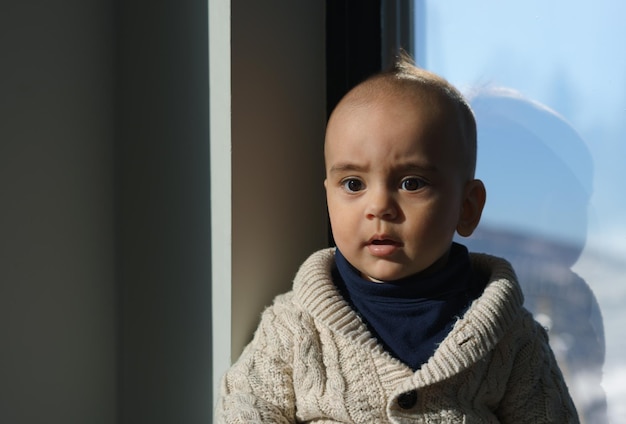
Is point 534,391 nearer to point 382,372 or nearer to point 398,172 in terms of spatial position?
point 382,372

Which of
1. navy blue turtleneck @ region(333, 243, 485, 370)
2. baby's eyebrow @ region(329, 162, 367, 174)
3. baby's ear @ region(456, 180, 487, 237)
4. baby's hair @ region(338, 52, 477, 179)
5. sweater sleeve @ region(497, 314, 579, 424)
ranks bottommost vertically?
sweater sleeve @ region(497, 314, 579, 424)

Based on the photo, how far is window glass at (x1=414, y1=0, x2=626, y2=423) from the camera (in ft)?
4.38

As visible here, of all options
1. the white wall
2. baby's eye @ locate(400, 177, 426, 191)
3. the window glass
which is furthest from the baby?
the white wall

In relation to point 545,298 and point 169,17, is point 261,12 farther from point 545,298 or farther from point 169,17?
point 545,298

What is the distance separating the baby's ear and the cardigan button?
268 mm

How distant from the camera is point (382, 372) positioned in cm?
122

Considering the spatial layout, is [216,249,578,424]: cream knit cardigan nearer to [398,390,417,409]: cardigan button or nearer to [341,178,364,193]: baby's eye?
[398,390,417,409]: cardigan button

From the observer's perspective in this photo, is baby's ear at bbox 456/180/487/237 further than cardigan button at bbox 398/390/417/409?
Yes

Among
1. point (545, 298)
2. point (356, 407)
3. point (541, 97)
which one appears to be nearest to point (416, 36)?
point (541, 97)

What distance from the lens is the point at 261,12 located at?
1.39 m

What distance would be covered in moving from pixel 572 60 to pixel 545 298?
0.39 m

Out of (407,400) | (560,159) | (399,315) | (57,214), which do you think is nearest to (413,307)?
(399,315)

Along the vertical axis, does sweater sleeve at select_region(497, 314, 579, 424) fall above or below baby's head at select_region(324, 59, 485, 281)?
below

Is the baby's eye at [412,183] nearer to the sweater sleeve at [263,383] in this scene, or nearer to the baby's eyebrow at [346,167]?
the baby's eyebrow at [346,167]
